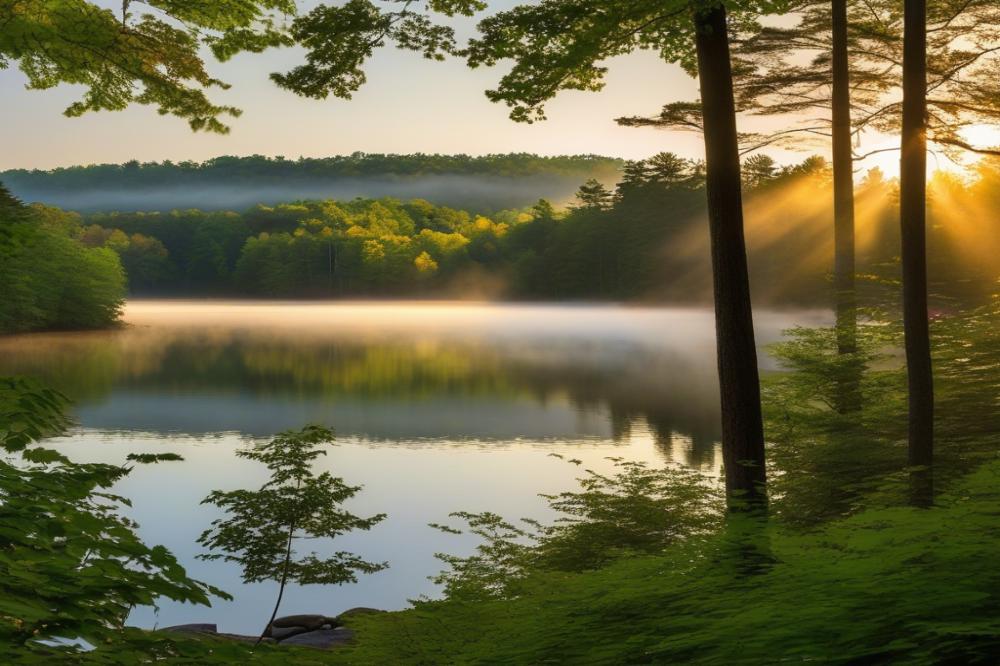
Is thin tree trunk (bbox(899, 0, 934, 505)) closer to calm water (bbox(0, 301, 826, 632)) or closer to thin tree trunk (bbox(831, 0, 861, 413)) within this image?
thin tree trunk (bbox(831, 0, 861, 413))

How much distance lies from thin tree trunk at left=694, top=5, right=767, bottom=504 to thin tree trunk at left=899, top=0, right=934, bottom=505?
224 centimetres

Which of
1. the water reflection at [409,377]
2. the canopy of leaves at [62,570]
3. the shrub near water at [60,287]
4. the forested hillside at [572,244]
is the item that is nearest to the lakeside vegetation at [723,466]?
the canopy of leaves at [62,570]

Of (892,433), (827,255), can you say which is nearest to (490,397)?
(892,433)

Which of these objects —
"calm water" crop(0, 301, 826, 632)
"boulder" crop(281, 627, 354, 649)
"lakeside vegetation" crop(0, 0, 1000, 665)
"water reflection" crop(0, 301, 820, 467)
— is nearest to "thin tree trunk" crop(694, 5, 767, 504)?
"lakeside vegetation" crop(0, 0, 1000, 665)

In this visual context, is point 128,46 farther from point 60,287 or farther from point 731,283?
point 60,287

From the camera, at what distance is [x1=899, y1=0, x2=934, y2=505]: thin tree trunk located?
10633 mm

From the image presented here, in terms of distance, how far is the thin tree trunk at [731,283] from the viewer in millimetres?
9672

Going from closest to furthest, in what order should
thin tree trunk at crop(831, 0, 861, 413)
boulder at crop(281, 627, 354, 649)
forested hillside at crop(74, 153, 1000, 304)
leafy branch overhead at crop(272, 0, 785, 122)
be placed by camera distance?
leafy branch overhead at crop(272, 0, 785, 122), boulder at crop(281, 627, 354, 649), thin tree trunk at crop(831, 0, 861, 413), forested hillside at crop(74, 153, 1000, 304)

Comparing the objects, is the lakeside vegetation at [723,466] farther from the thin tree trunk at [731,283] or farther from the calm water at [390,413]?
the calm water at [390,413]

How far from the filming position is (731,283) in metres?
9.77

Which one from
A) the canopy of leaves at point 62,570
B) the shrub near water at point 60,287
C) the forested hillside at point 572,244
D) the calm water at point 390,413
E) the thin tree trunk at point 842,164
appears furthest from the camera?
the shrub near water at point 60,287

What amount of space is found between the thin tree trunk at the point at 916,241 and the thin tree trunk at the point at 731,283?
2.24 meters

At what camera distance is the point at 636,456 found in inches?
1129

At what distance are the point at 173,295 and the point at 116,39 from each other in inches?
6921
